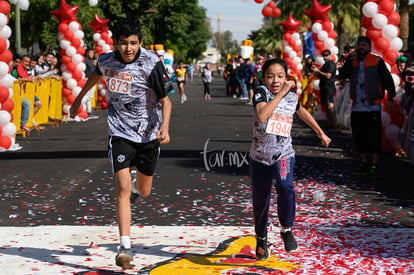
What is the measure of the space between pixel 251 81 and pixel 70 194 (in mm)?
20298

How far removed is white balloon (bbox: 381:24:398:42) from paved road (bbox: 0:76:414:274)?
2.28 m

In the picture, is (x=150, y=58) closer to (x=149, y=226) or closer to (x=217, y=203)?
(x=149, y=226)

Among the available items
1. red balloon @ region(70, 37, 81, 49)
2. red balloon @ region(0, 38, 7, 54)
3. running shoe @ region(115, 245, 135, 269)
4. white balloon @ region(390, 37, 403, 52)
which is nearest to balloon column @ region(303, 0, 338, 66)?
red balloon @ region(70, 37, 81, 49)

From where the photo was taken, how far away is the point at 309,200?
8.17 meters

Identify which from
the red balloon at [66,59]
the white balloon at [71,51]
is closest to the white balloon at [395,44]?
the white balloon at [71,51]

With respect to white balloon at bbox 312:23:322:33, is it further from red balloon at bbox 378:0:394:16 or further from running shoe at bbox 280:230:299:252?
running shoe at bbox 280:230:299:252

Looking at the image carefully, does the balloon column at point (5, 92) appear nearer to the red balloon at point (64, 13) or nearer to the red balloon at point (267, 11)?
the red balloon at point (64, 13)

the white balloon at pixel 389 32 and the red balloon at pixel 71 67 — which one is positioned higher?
the white balloon at pixel 389 32

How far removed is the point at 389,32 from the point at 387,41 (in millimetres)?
176

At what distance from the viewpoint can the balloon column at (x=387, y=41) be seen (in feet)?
41.5

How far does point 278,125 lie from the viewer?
5.25 m

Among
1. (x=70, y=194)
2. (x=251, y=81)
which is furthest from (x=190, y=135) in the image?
(x=251, y=81)

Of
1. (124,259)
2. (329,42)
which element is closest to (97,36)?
(329,42)

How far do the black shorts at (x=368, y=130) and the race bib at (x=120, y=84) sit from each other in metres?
5.40
